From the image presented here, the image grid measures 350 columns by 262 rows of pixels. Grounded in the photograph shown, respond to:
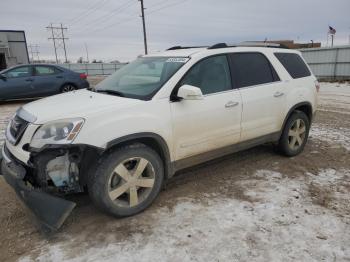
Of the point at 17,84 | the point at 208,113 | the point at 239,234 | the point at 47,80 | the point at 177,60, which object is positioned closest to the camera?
the point at 239,234

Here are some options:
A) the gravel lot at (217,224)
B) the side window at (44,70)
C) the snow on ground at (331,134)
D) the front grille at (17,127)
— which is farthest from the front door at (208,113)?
the side window at (44,70)

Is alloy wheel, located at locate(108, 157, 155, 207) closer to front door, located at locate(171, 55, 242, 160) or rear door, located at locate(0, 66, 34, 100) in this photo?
front door, located at locate(171, 55, 242, 160)

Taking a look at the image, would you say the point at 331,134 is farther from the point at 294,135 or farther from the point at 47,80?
the point at 47,80

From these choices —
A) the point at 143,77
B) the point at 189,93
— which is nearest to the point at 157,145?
the point at 189,93

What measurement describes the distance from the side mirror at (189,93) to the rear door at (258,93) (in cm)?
96

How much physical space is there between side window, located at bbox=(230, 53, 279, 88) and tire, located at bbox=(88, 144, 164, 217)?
165 centimetres

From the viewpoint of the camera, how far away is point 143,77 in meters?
3.99

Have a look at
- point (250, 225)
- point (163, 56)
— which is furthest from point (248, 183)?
point (163, 56)

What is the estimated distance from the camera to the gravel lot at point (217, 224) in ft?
9.00

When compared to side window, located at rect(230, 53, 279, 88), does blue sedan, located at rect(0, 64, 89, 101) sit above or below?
below

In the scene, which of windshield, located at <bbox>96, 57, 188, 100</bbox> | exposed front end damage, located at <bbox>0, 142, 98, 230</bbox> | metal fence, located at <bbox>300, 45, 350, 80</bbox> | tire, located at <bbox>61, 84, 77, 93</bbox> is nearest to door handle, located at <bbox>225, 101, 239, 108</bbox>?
windshield, located at <bbox>96, 57, 188, 100</bbox>

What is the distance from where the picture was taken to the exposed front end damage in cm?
288

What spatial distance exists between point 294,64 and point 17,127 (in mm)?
4066

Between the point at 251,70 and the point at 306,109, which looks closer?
the point at 251,70
